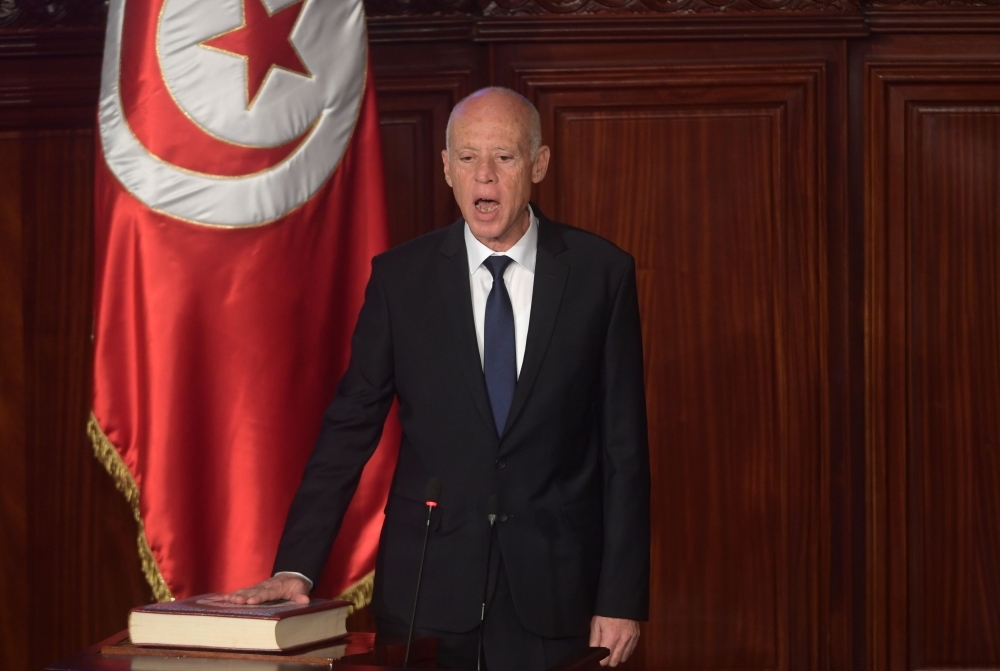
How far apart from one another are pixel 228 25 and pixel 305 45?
18cm

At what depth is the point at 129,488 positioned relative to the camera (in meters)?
2.77

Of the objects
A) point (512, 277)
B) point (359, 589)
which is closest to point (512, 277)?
point (512, 277)

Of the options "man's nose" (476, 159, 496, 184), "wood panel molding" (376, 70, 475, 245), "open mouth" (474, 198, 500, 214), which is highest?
"wood panel molding" (376, 70, 475, 245)

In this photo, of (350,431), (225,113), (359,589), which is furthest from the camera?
(359,589)

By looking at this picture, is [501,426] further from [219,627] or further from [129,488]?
[129,488]

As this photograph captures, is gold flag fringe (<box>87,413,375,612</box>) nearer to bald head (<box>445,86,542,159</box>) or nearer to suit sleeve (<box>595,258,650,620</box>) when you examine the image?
suit sleeve (<box>595,258,650,620</box>)

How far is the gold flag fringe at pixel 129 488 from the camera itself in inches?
108

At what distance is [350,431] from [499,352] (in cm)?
32

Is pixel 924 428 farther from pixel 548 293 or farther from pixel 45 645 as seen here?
pixel 45 645

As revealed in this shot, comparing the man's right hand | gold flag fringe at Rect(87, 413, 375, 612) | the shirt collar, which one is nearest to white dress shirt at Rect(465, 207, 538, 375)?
the shirt collar

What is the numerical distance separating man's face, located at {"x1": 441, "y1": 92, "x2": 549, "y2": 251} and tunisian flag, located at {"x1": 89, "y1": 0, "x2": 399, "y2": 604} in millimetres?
785

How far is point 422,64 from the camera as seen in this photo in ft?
11.0

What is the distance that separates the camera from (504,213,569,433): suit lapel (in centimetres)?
205

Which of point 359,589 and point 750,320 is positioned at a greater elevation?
point 750,320
